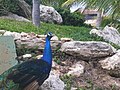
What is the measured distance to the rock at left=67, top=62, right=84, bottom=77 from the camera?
20.7 feet

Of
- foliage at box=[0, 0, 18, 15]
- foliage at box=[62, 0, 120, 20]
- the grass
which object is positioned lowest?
the grass

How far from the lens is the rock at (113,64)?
21.0ft

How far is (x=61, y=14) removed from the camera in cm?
1488

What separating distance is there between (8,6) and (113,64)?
7147 mm

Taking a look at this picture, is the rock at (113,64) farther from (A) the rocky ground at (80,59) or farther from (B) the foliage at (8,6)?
(B) the foliage at (8,6)

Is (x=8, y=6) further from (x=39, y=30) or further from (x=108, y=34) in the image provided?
(x=108, y=34)

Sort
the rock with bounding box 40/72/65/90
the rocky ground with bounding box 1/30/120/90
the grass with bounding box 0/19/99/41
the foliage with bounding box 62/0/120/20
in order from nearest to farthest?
the rock with bounding box 40/72/65/90
the rocky ground with bounding box 1/30/120/90
the grass with bounding box 0/19/99/41
the foliage with bounding box 62/0/120/20

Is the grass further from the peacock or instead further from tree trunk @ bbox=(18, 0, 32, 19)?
the peacock

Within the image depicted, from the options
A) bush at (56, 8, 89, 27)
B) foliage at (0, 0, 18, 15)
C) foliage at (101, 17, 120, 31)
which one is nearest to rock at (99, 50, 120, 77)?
foliage at (101, 17, 120, 31)

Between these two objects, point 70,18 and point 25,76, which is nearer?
point 25,76

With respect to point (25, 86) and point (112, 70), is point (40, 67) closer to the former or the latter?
point (25, 86)

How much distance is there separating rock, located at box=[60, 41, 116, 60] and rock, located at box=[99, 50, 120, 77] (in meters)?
0.15

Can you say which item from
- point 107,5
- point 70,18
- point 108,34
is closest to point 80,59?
point 108,34

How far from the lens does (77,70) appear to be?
6414 mm
